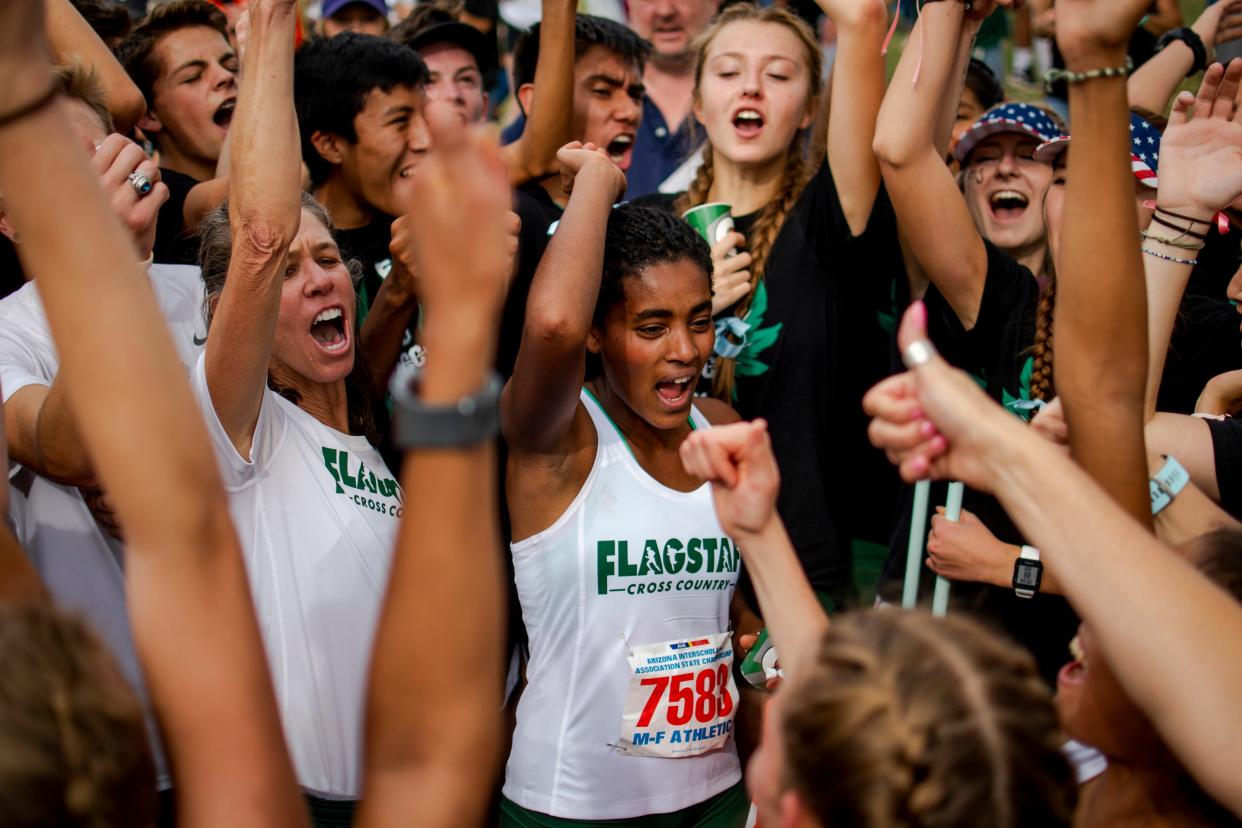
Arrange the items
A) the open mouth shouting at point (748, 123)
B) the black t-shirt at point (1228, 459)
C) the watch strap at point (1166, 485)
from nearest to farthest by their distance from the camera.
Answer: the watch strap at point (1166, 485) < the black t-shirt at point (1228, 459) < the open mouth shouting at point (748, 123)

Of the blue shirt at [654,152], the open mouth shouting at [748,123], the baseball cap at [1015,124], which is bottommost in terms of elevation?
the open mouth shouting at [748,123]

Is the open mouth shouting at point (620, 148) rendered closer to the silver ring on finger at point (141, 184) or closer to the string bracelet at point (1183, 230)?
the silver ring on finger at point (141, 184)

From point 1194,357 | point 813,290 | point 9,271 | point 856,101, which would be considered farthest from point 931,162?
point 9,271

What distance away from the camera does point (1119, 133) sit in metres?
1.66

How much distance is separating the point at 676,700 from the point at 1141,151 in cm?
188

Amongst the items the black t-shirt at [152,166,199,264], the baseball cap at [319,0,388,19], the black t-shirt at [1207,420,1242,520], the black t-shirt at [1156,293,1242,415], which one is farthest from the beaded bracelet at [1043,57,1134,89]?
the baseball cap at [319,0,388,19]

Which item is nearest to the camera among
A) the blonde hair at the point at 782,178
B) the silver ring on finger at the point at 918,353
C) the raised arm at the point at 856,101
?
the silver ring on finger at the point at 918,353

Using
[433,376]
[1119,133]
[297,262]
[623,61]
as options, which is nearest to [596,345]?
[297,262]

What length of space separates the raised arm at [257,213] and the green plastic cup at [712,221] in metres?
1.36

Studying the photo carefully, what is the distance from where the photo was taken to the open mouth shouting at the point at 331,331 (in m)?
2.81

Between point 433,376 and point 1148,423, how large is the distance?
1761mm

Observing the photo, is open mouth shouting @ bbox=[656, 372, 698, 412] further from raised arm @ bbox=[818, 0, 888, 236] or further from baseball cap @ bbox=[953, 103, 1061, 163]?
baseball cap @ bbox=[953, 103, 1061, 163]

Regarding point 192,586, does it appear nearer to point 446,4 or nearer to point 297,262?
point 297,262

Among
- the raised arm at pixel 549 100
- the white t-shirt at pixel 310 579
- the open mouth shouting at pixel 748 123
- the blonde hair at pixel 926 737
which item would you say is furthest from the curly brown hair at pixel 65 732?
the raised arm at pixel 549 100
